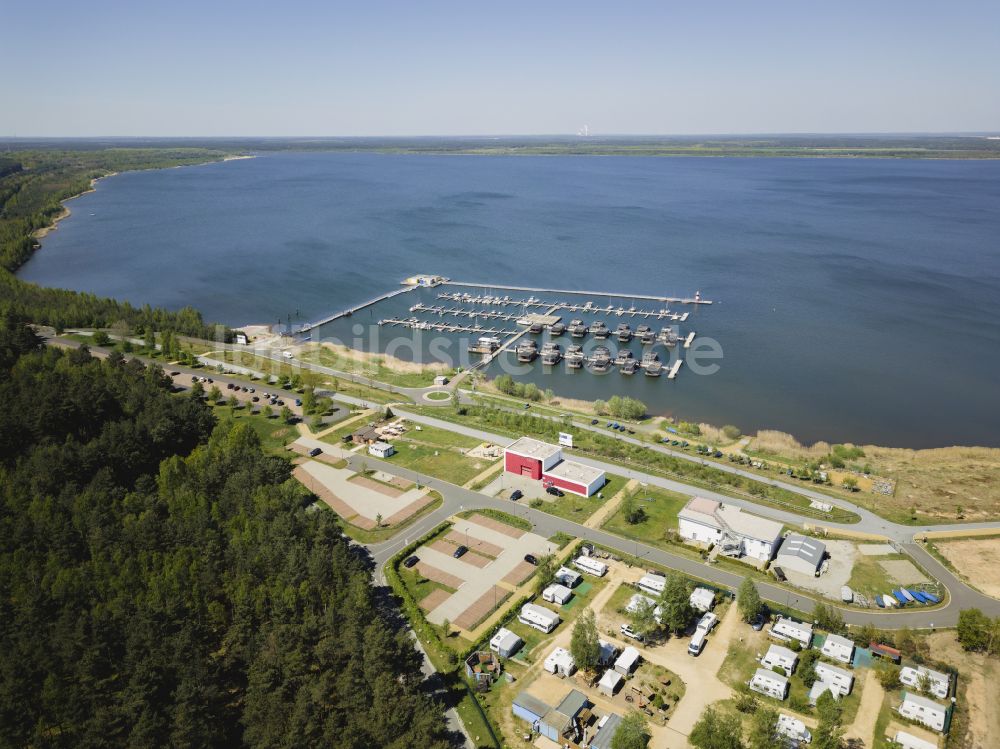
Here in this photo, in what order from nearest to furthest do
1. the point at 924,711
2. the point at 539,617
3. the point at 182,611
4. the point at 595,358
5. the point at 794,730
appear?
1. the point at 794,730
2. the point at 924,711
3. the point at 182,611
4. the point at 539,617
5. the point at 595,358

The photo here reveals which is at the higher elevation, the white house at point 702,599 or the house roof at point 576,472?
the house roof at point 576,472

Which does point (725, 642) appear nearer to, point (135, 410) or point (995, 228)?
point (135, 410)

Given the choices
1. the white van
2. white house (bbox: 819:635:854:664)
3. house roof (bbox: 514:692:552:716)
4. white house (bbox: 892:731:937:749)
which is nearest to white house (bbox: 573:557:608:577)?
the white van

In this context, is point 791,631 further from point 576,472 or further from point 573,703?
point 576,472

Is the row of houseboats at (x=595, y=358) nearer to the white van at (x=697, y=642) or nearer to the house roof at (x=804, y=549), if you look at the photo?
the house roof at (x=804, y=549)

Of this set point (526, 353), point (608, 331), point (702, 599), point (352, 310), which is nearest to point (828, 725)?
point (702, 599)

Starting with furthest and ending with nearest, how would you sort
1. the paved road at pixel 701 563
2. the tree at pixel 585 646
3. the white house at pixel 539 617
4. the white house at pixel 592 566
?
the white house at pixel 592 566
the paved road at pixel 701 563
the white house at pixel 539 617
the tree at pixel 585 646

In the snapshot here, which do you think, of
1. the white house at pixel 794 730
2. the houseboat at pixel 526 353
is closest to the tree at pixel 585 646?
the white house at pixel 794 730
